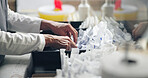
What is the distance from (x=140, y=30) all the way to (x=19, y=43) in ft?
1.69

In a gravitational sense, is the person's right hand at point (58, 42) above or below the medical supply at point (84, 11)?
below

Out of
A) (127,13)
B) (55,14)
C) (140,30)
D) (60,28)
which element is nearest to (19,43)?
(60,28)

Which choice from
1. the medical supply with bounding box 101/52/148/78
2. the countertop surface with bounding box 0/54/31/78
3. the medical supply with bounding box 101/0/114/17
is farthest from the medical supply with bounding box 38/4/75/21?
the medical supply with bounding box 101/52/148/78

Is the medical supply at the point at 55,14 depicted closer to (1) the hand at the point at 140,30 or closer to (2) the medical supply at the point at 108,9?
(2) the medical supply at the point at 108,9

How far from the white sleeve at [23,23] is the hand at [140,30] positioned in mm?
531

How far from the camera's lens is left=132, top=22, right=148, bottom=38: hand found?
108cm

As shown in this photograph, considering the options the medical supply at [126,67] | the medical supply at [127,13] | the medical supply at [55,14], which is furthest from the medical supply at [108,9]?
the medical supply at [126,67]

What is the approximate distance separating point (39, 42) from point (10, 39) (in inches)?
4.8

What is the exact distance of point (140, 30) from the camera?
44.7 inches

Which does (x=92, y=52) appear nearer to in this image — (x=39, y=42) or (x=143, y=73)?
(x=39, y=42)

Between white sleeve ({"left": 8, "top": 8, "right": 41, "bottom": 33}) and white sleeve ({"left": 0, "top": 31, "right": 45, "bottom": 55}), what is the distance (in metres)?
0.31

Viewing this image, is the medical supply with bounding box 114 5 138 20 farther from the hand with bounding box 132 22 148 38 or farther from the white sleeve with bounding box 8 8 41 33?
the white sleeve with bounding box 8 8 41 33

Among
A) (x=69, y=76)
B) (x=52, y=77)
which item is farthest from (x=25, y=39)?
(x=69, y=76)

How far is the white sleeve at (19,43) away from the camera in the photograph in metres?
1.12
